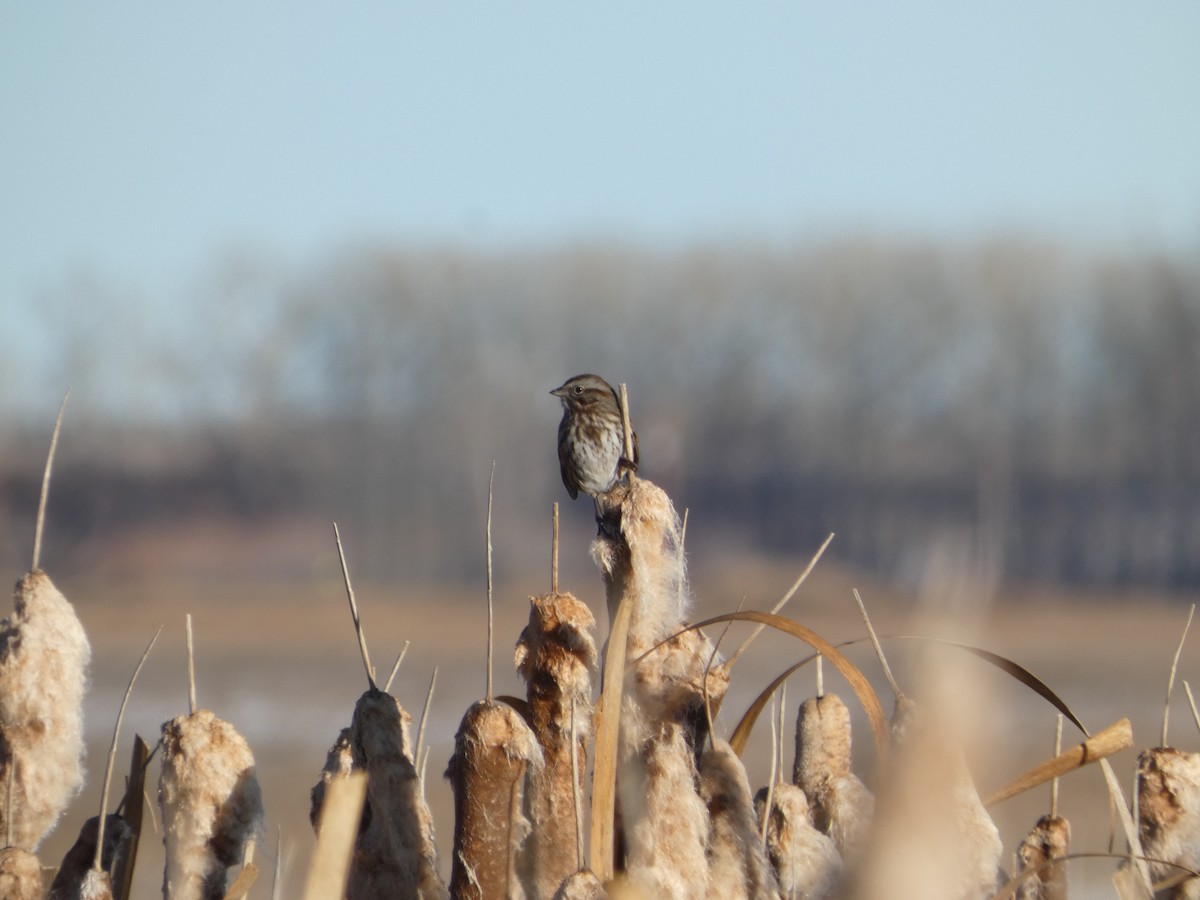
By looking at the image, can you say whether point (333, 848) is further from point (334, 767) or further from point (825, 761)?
point (825, 761)

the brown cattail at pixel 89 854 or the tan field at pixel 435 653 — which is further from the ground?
the tan field at pixel 435 653

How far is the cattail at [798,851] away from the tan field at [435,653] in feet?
0.47

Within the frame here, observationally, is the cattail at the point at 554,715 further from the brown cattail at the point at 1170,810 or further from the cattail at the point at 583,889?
the brown cattail at the point at 1170,810

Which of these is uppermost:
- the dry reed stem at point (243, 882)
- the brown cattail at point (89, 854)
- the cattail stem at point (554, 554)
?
the cattail stem at point (554, 554)

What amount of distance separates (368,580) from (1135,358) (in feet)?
88.6

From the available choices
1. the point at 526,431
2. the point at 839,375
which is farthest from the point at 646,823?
the point at 839,375

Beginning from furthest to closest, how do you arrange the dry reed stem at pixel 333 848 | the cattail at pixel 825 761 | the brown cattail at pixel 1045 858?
the cattail at pixel 825 761, the brown cattail at pixel 1045 858, the dry reed stem at pixel 333 848

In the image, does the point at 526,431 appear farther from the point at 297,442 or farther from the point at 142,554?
the point at 142,554

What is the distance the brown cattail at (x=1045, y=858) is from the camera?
95.7 inches

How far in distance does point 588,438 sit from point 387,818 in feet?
12.4

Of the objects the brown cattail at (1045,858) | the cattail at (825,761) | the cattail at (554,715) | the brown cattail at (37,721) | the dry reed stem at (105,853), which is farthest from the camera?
the cattail at (825,761)

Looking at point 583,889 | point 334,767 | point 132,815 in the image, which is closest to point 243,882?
point 334,767

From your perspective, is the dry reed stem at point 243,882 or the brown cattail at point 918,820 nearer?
the brown cattail at point 918,820

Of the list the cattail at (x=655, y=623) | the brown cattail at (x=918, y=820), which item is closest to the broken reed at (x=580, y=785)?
the cattail at (x=655, y=623)
